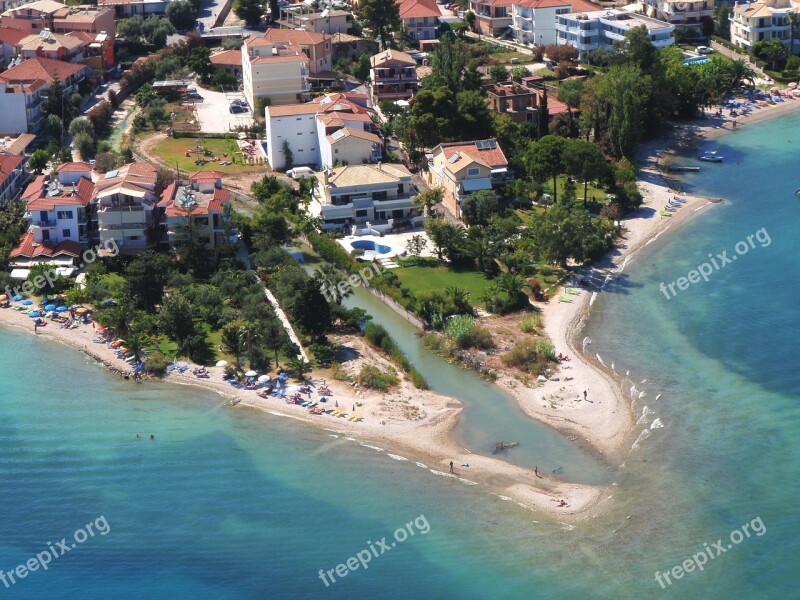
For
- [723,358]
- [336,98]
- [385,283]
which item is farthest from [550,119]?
[723,358]

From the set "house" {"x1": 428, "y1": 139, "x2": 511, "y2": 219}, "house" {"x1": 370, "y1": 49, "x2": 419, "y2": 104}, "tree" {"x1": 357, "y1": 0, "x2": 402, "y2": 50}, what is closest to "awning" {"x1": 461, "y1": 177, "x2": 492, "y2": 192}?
"house" {"x1": 428, "y1": 139, "x2": 511, "y2": 219}

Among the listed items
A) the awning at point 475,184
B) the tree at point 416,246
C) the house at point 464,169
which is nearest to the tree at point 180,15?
the house at point 464,169

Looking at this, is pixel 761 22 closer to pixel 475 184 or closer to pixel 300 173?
pixel 475 184

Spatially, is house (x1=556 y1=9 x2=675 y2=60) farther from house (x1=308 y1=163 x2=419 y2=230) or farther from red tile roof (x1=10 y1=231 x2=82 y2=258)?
red tile roof (x1=10 y1=231 x2=82 y2=258)

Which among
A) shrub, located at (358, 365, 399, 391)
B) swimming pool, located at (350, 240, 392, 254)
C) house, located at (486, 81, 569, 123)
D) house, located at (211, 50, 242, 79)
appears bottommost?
shrub, located at (358, 365, 399, 391)

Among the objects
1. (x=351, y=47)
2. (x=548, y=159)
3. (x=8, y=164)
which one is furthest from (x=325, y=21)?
(x=8, y=164)
